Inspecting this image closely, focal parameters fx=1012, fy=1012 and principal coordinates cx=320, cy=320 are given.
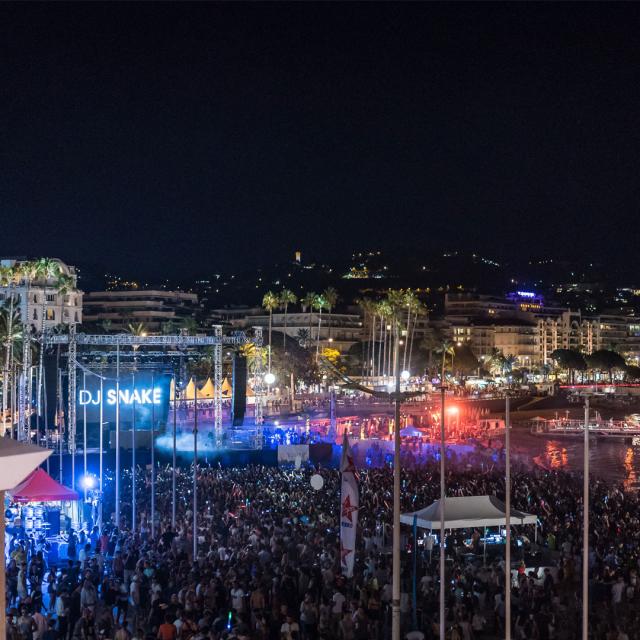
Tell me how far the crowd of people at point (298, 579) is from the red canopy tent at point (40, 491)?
111 cm

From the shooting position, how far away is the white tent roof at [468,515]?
21.8 m

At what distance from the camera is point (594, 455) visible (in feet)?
221

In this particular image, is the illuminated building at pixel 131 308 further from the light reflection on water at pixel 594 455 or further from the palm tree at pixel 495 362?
the light reflection on water at pixel 594 455

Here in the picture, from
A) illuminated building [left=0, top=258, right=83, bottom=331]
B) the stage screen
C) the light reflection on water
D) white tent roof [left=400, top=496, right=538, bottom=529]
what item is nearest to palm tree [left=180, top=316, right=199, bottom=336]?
illuminated building [left=0, top=258, right=83, bottom=331]

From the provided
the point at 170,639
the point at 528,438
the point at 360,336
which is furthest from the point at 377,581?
the point at 360,336

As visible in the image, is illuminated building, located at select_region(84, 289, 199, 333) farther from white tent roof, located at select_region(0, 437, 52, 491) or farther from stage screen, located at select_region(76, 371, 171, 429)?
white tent roof, located at select_region(0, 437, 52, 491)

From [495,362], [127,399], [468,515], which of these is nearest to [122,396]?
[127,399]

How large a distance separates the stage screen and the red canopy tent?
17882mm

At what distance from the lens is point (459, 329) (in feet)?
613

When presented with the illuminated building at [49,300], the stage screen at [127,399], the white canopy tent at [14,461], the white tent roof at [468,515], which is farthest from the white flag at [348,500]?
the illuminated building at [49,300]

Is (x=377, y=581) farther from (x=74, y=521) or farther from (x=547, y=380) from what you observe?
(x=547, y=380)

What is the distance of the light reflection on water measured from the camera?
54906 mm

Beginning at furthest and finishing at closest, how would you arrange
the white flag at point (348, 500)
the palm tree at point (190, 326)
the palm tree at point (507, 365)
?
the palm tree at point (507, 365)
the palm tree at point (190, 326)
the white flag at point (348, 500)

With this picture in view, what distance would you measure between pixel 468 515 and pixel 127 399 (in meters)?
24.0
